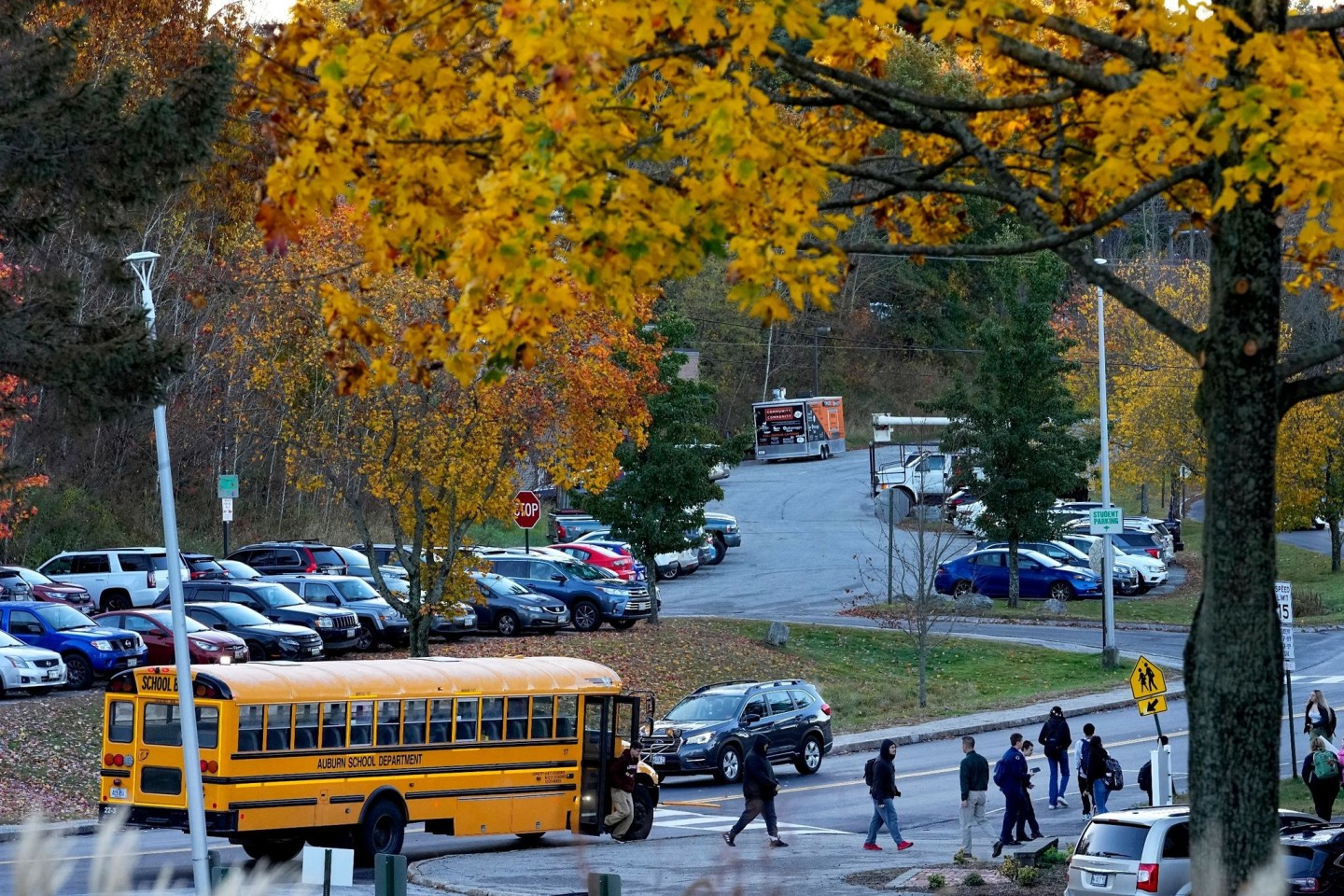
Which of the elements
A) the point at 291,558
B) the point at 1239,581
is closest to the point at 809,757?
the point at 291,558

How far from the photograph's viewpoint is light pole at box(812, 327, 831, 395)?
3513 inches

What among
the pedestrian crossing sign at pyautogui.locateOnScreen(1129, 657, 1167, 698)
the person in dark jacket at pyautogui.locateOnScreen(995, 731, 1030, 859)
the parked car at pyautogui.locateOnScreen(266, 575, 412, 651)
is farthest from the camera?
the parked car at pyautogui.locateOnScreen(266, 575, 412, 651)

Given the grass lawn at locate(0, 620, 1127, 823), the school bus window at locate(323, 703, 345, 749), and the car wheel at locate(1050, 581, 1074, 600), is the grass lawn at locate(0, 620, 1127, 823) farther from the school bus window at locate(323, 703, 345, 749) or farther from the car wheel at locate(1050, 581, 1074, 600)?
the school bus window at locate(323, 703, 345, 749)

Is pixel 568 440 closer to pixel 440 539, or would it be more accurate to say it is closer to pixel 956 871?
pixel 440 539

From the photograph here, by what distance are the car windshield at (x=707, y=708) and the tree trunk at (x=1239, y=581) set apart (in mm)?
22098

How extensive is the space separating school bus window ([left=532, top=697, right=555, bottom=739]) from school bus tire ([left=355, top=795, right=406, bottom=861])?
2.29 metres

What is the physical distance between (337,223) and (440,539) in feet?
21.7

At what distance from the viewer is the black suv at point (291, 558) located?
145ft

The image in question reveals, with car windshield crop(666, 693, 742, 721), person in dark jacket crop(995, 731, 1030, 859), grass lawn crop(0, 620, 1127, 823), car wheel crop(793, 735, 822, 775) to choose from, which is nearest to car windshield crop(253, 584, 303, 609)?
grass lawn crop(0, 620, 1127, 823)

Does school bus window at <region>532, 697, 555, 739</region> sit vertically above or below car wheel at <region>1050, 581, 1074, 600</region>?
above

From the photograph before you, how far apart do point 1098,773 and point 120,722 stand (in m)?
Result: 13.7

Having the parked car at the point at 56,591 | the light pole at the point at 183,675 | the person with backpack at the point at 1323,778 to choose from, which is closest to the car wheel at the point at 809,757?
the person with backpack at the point at 1323,778

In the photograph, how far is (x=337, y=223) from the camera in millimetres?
31422

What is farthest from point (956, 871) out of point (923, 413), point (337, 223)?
point (923, 413)
